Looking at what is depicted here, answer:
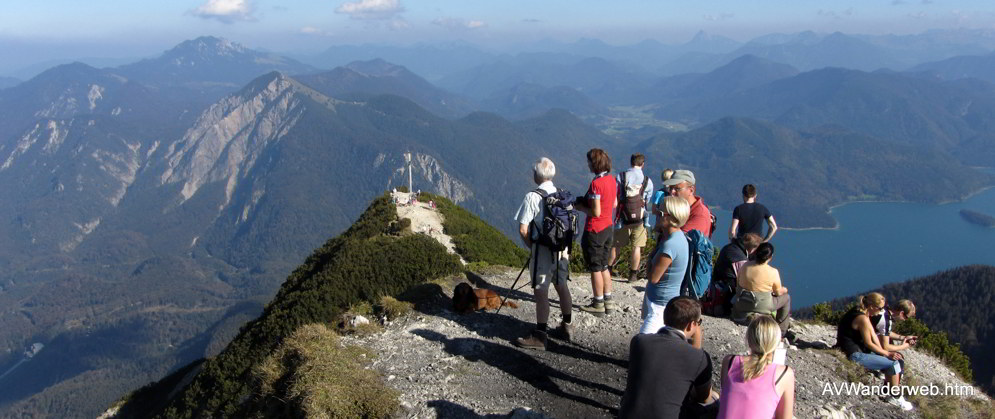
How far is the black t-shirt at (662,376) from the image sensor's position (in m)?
4.89

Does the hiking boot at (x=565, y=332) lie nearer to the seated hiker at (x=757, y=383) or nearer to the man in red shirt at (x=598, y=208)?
the man in red shirt at (x=598, y=208)

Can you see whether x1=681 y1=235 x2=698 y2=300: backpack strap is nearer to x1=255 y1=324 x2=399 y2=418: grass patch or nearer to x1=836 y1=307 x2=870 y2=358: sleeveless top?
x1=836 y1=307 x2=870 y2=358: sleeveless top

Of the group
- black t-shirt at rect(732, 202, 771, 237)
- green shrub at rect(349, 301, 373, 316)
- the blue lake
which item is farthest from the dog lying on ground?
the blue lake

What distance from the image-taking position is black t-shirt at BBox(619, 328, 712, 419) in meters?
4.89

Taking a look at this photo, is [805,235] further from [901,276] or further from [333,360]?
[333,360]

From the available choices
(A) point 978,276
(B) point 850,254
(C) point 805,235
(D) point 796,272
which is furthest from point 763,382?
(C) point 805,235

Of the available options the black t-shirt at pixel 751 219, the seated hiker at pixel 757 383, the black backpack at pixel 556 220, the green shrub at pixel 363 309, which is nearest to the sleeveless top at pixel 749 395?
the seated hiker at pixel 757 383

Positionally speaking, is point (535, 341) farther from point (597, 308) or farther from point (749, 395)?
point (749, 395)

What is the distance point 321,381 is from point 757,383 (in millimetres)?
5924

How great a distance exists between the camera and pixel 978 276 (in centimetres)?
7362

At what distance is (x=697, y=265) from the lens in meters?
7.76

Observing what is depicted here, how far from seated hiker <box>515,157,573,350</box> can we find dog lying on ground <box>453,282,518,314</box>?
6.18ft

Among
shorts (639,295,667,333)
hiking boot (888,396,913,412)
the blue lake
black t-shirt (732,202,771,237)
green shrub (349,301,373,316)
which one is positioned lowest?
the blue lake

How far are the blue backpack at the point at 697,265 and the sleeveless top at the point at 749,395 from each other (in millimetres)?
2740
